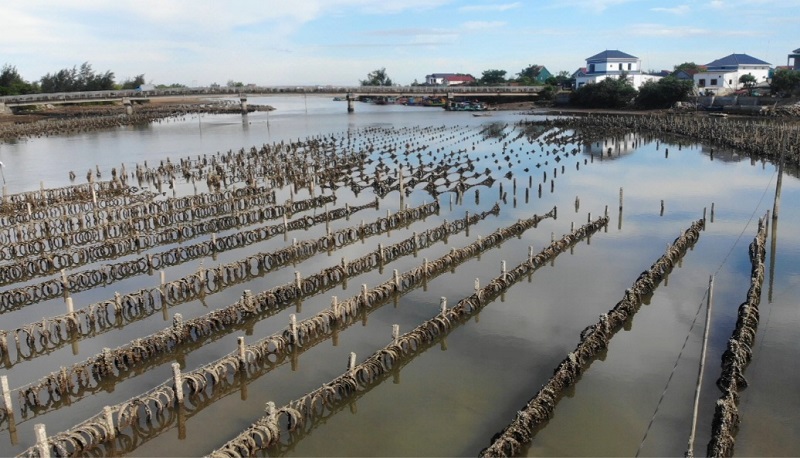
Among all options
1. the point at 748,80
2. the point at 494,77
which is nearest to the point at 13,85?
the point at 494,77

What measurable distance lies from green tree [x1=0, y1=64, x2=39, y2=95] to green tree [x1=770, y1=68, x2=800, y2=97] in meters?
162

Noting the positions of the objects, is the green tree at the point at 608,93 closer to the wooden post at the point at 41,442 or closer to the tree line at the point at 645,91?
the tree line at the point at 645,91

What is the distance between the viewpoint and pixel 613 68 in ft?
452

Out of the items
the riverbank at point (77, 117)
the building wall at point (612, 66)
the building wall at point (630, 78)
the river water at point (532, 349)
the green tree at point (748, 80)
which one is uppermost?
the building wall at point (612, 66)

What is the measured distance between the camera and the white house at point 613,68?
13688 centimetres

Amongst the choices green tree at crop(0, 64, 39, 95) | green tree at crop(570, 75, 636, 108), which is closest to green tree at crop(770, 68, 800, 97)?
green tree at crop(570, 75, 636, 108)

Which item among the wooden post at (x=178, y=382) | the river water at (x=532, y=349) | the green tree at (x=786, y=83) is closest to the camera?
the river water at (x=532, y=349)

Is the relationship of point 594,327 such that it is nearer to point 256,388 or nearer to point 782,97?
point 256,388

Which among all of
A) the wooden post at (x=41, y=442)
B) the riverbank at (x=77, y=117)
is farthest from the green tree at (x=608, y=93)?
the wooden post at (x=41, y=442)

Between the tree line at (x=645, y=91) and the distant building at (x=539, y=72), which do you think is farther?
the distant building at (x=539, y=72)

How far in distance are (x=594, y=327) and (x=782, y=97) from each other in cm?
10118

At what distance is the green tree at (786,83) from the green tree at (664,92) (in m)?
14.1

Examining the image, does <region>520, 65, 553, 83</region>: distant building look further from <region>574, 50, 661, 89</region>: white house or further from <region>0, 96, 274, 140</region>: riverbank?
<region>0, 96, 274, 140</region>: riverbank

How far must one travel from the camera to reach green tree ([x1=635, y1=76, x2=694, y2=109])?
111 m
